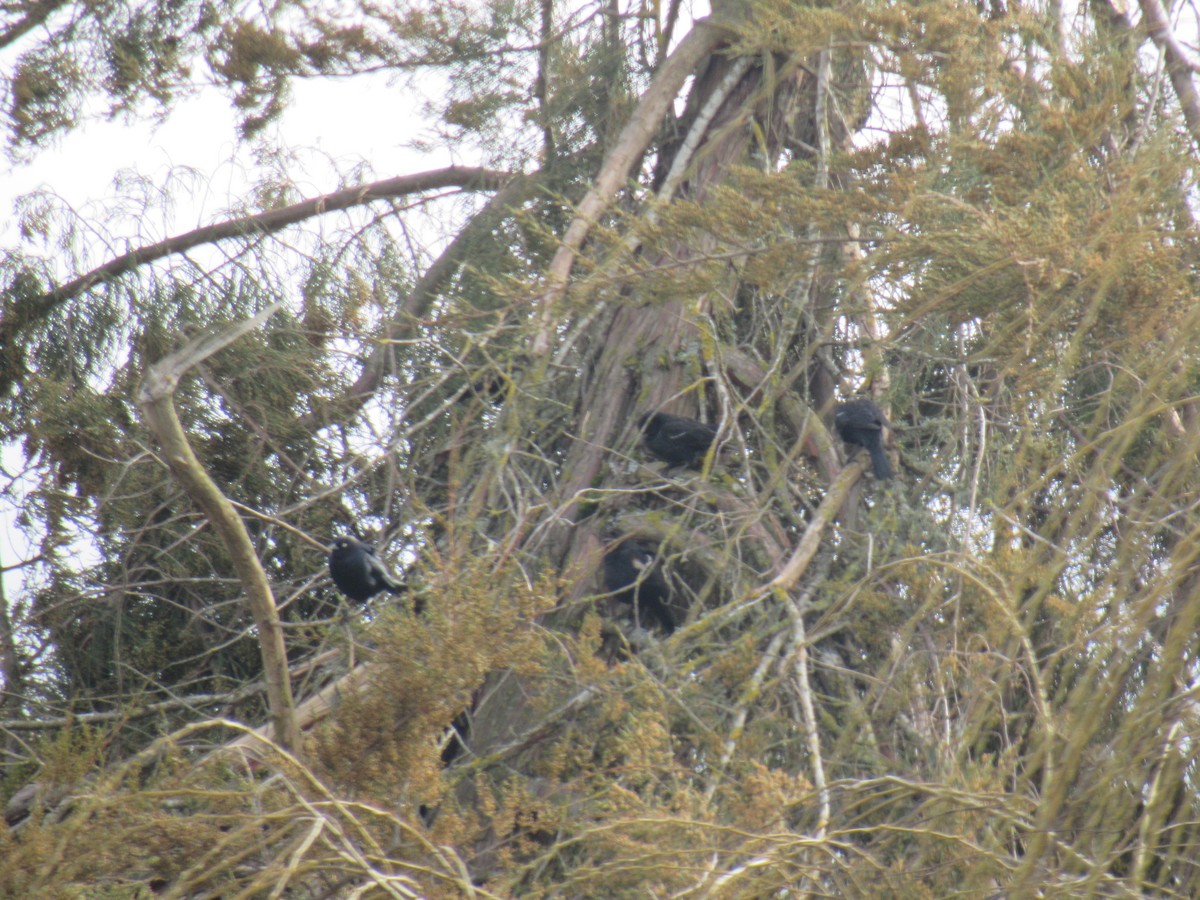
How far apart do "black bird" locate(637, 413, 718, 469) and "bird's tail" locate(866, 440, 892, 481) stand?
0.54 metres

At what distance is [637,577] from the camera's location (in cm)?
394

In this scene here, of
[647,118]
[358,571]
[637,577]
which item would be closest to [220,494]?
[358,571]

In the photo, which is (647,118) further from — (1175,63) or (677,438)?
(1175,63)

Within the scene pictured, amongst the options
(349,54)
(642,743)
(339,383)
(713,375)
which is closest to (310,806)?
(642,743)

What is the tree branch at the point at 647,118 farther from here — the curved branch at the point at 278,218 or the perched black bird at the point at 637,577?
the perched black bird at the point at 637,577

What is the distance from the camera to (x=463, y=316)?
3301 mm

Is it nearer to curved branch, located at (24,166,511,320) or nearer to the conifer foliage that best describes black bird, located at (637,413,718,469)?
the conifer foliage

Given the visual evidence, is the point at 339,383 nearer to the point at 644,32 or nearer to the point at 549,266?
the point at 549,266

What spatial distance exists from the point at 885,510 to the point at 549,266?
145 centimetres

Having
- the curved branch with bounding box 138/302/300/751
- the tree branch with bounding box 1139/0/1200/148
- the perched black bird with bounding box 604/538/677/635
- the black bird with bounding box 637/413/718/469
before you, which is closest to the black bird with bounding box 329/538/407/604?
the curved branch with bounding box 138/302/300/751

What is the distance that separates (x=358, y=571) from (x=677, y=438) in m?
1.46

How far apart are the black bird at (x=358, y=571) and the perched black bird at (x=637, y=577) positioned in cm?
97

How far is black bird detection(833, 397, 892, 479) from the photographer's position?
3979 mm

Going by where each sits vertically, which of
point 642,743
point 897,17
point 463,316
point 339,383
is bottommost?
point 642,743
